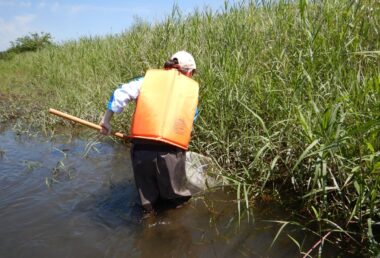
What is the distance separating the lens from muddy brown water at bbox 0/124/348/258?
9.11ft

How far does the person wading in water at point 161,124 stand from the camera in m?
2.98

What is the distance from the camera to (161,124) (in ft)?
9.71

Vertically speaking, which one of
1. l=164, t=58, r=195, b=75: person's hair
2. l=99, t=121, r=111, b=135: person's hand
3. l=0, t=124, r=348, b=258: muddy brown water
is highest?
l=164, t=58, r=195, b=75: person's hair

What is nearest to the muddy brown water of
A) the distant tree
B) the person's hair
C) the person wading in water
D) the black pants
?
the black pants

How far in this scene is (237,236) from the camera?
2.86 meters

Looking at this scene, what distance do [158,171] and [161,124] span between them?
44cm

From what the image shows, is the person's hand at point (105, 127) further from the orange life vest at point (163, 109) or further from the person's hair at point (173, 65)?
the person's hair at point (173, 65)

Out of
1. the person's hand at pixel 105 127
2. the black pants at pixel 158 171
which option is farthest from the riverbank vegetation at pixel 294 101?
the person's hand at pixel 105 127

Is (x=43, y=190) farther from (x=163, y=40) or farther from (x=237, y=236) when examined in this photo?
(x=163, y=40)

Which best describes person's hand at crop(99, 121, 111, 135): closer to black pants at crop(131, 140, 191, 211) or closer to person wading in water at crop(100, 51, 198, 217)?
person wading in water at crop(100, 51, 198, 217)

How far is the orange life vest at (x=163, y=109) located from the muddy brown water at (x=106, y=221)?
74cm

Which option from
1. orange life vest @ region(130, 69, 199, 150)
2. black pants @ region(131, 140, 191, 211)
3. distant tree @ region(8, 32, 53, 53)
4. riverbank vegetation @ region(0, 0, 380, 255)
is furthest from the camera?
distant tree @ region(8, 32, 53, 53)

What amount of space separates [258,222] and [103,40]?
7456mm

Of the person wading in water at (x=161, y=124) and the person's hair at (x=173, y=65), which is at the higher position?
the person's hair at (x=173, y=65)
